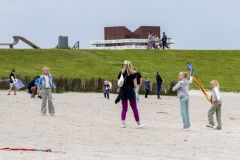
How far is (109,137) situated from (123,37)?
352ft

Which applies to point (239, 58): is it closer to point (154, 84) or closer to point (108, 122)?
point (154, 84)

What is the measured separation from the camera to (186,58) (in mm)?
65188

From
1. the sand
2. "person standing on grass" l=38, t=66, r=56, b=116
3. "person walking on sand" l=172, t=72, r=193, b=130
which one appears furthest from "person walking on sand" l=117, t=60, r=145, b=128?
"person standing on grass" l=38, t=66, r=56, b=116

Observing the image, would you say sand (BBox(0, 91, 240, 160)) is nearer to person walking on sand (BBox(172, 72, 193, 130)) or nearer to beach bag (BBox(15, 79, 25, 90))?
person walking on sand (BBox(172, 72, 193, 130))

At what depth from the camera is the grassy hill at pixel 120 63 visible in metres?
54.1

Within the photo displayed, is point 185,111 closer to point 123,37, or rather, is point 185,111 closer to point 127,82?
point 127,82

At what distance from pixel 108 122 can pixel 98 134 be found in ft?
14.8

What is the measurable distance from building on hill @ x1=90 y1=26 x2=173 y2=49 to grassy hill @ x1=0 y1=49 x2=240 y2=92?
45124mm

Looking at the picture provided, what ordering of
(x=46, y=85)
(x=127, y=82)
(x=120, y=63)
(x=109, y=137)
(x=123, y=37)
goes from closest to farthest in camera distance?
(x=109, y=137)
(x=127, y=82)
(x=46, y=85)
(x=120, y=63)
(x=123, y=37)

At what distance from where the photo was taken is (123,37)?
124 meters

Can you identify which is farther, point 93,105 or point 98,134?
point 93,105

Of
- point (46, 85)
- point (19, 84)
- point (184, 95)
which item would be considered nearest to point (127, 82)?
point (184, 95)

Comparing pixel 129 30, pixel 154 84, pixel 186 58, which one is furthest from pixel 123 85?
pixel 129 30

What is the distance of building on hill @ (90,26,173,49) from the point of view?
115125 millimetres
